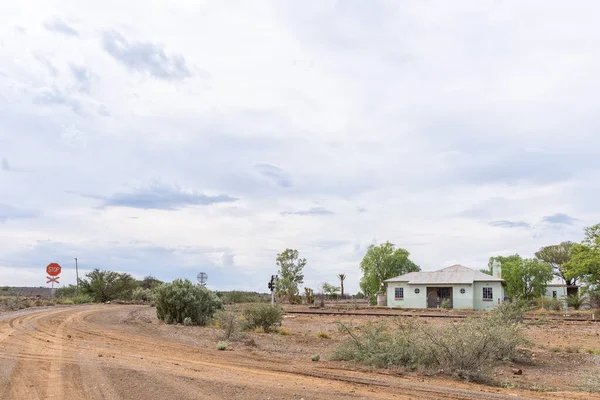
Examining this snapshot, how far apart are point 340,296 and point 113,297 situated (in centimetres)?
4301

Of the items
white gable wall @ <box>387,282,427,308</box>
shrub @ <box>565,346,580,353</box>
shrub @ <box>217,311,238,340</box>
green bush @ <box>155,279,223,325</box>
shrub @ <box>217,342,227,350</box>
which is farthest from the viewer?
white gable wall @ <box>387,282,427,308</box>

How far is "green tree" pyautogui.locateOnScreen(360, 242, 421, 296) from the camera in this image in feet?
247

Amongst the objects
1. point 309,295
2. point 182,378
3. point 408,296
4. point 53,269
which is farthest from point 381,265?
point 182,378

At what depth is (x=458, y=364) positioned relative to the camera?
1267 cm

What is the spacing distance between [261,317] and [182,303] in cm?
432

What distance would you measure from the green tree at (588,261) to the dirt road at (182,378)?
46.8 m

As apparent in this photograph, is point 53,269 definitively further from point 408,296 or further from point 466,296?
point 466,296

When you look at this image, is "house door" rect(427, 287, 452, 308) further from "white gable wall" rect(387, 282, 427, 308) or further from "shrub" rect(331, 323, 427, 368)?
"shrub" rect(331, 323, 427, 368)

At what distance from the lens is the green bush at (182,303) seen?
25.4m

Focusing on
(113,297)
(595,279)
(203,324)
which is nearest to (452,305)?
(595,279)

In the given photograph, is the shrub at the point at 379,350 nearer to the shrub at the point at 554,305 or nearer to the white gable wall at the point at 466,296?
the white gable wall at the point at 466,296

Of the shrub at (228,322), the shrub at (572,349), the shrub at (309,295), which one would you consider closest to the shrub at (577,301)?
the shrub at (309,295)

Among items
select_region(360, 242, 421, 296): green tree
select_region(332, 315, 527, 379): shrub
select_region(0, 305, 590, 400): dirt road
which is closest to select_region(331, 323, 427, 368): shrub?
select_region(332, 315, 527, 379): shrub

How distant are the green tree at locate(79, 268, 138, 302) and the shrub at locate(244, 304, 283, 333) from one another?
44.7m
